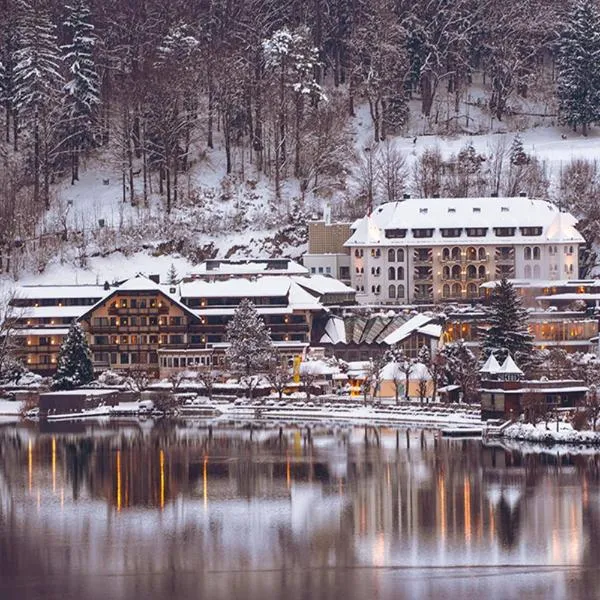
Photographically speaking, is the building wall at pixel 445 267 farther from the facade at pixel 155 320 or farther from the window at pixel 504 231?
the facade at pixel 155 320

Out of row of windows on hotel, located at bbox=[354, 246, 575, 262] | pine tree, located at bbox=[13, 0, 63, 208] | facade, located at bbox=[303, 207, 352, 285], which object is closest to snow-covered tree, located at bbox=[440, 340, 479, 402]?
row of windows on hotel, located at bbox=[354, 246, 575, 262]

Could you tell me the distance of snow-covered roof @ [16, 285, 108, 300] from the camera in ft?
Answer: 332

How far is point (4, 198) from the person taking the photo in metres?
110

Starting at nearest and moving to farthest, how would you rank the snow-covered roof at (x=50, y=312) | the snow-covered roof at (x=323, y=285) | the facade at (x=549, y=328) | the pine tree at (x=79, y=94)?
the facade at (x=549, y=328)
the snow-covered roof at (x=50, y=312)
the snow-covered roof at (x=323, y=285)
the pine tree at (x=79, y=94)

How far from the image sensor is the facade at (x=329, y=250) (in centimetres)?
10769

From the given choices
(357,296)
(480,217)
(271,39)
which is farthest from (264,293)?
(271,39)

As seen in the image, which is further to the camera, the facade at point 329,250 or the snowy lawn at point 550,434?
the facade at point 329,250

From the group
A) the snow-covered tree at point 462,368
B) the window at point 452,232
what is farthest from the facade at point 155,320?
the snow-covered tree at point 462,368

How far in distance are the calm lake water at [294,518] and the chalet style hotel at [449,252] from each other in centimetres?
2745

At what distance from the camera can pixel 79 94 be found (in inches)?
4505

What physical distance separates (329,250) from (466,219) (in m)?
8.54

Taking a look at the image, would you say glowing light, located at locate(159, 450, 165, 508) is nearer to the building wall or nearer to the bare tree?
the building wall

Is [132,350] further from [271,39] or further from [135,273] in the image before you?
[271,39]

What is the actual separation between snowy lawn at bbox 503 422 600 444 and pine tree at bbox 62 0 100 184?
4703cm
